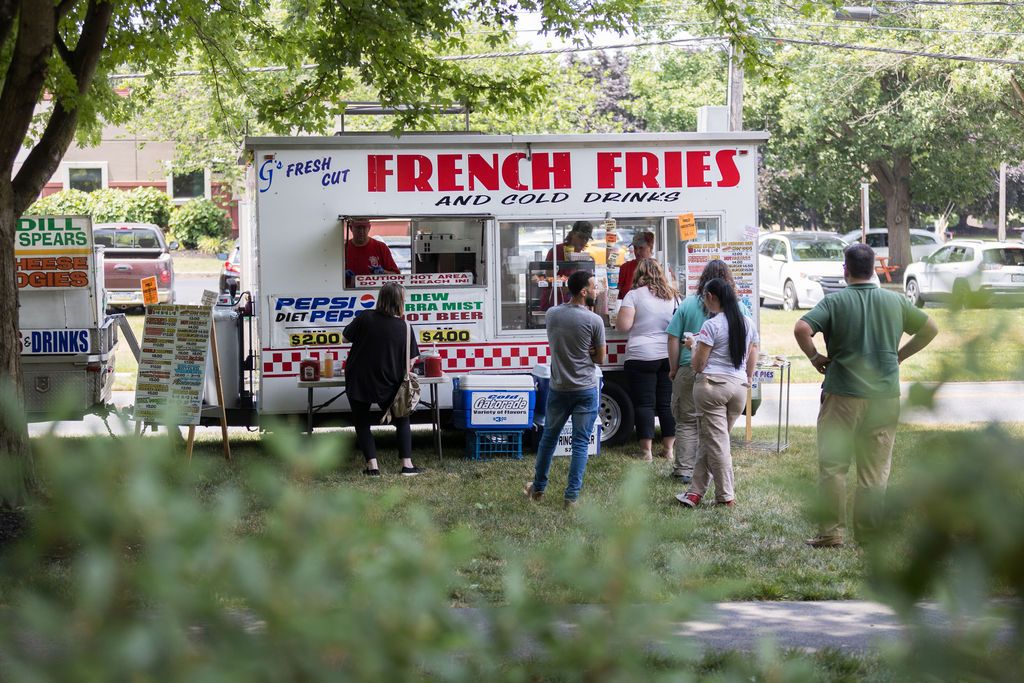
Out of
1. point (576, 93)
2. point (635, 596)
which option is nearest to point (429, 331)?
point (635, 596)

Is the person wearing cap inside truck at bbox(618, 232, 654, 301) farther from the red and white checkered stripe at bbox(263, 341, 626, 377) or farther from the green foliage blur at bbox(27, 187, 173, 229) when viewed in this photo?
the green foliage blur at bbox(27, 187, 173, 229)

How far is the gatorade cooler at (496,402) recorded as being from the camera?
35.4ft

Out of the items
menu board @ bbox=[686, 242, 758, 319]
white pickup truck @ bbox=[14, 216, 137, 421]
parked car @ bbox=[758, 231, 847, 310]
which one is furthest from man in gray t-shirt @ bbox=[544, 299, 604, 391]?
parked car @ bbox=[758, 231, 847, 310]

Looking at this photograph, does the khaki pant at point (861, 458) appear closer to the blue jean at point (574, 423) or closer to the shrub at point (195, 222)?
the blue jean at point (574, 423)

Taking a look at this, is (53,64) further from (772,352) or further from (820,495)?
(772,352)

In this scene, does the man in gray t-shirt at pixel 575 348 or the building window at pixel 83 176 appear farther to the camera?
the building window at pixel 83 176

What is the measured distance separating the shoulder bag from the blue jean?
5.48 ft

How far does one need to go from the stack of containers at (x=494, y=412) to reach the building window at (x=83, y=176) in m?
34.1

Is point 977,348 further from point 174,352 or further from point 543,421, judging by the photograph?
point 543,421

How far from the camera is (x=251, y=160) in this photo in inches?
430

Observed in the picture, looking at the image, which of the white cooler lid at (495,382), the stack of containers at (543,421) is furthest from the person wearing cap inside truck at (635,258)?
the white cooler lid at (495,382)

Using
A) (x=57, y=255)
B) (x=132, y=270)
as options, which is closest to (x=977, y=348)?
(x=57, y=255)

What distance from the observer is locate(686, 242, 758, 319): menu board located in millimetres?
11398

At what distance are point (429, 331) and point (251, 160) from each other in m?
2.22
